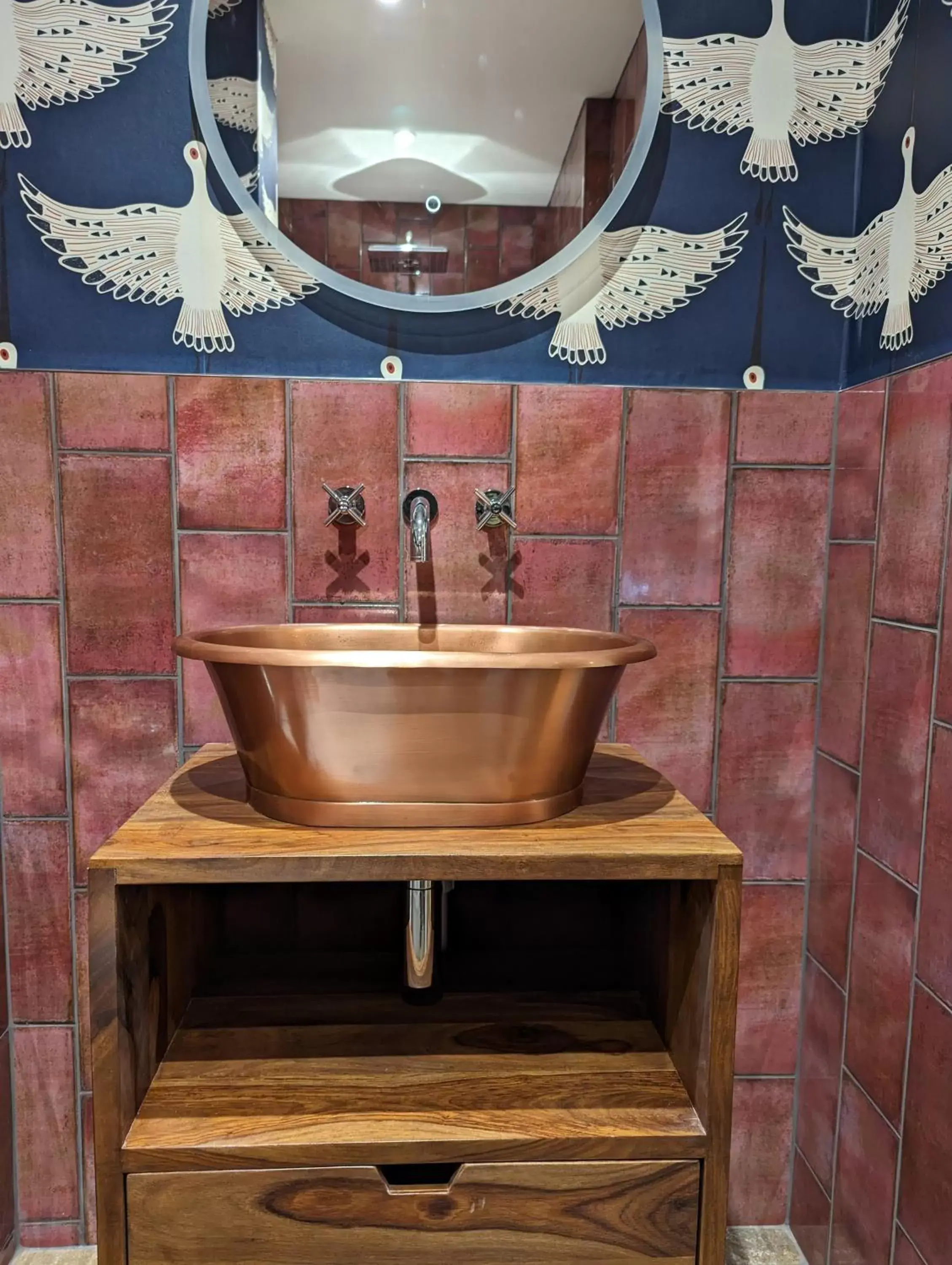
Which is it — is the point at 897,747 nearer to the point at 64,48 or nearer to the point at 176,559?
the point at 176,559

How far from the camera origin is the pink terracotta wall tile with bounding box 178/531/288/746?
1.25 meters

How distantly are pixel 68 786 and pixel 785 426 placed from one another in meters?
1.19

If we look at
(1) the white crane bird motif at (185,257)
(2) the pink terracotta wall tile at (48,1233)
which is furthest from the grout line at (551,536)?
(2) the pink terracotta wall tile at (48,1233)

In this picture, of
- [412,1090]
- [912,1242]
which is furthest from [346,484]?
[912,1242]

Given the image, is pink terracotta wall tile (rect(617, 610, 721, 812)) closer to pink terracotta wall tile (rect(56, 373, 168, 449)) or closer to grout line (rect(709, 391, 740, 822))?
grout line (rect(709, 391, 740, 822))

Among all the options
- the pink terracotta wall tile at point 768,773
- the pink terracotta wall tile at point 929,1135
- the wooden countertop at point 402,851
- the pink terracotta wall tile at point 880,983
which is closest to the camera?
the wooden countertop at point 402,851

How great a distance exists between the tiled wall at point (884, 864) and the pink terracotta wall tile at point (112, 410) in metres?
1.01

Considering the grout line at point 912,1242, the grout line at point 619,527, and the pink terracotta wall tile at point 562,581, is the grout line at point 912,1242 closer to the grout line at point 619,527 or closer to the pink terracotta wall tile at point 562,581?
the grout line at point 619,527

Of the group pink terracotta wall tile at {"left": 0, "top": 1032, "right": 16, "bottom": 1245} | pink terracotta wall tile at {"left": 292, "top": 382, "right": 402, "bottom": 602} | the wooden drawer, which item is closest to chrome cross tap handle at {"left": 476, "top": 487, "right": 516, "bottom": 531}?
pink terracotta wall tile at {"left": 292, "top": 382, "right": 402, "bottom": 602}

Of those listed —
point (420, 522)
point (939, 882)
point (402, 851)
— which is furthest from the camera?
point (420, 522)

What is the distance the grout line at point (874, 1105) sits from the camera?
43.5 inches

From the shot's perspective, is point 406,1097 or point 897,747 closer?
point 406,1097

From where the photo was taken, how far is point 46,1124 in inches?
51.4

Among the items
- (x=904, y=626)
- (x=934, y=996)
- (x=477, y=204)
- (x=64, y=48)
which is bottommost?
(x=934, y=996)
